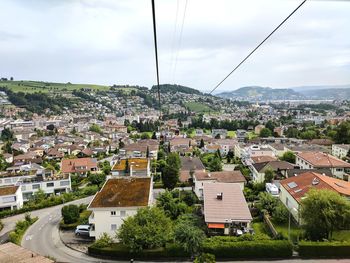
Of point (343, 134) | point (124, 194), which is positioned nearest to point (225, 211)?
point (124, 194)

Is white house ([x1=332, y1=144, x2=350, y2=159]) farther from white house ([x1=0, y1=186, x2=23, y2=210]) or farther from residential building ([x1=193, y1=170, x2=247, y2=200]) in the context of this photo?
white house ([x1=0, y1=186, x2=23, y2=210])

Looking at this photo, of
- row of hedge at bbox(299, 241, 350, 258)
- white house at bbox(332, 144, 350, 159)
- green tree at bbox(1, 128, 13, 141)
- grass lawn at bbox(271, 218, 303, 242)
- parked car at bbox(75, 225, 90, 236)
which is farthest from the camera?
green tree at bbox(1, 128, 13, 141)

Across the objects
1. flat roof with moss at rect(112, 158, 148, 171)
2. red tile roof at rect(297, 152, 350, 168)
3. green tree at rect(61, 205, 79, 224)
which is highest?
flat roof with moss at rect(112, 158, 148, 171)

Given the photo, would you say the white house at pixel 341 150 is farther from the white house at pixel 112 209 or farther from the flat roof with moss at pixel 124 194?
the white house at pixel 112 209

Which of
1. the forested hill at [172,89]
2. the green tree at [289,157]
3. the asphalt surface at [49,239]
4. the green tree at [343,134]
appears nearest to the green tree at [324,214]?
the asphalt surface at [49,239]

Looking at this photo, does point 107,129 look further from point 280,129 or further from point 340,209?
point 340,209

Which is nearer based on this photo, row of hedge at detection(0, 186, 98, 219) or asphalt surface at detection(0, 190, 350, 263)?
asphalt surface at detection(0, 190, 350, 263)

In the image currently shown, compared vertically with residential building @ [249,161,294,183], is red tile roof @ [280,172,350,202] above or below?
above

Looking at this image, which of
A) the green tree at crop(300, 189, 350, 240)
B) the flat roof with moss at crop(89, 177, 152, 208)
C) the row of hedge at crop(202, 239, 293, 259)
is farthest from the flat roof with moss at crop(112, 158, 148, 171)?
the green tree at crop(300, 189, 350, 240)

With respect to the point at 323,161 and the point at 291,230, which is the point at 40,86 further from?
the point at 291,230
